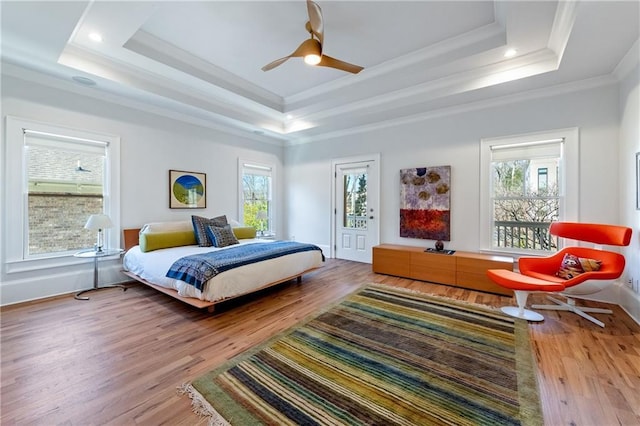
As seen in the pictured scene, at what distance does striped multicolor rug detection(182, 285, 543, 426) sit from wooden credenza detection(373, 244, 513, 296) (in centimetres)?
97

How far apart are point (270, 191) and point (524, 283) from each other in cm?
513

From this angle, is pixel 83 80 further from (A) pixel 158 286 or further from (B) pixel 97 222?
(A) pixel 158 286

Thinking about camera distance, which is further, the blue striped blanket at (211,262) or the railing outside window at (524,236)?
the railing outside window at (524,236)

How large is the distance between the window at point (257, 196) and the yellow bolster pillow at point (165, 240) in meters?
1.53

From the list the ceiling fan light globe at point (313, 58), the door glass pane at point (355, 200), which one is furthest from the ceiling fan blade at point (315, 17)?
the door glass pane at point (355, 200)

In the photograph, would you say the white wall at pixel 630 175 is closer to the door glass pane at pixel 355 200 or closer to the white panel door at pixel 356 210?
the white panel door at pixel 356 210

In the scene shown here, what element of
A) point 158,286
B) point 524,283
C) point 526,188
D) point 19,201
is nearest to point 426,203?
point 526,188

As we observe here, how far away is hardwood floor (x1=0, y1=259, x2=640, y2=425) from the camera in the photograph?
1.59 metres

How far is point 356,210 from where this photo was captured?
18.5 feet

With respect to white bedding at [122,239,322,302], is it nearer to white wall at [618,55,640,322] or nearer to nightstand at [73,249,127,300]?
nightstand at [73,249,127,300]

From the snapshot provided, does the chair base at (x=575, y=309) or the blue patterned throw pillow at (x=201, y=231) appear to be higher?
the blue patterned throw pillow at (x=201, y=231)

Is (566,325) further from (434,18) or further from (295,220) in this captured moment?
(295,220)

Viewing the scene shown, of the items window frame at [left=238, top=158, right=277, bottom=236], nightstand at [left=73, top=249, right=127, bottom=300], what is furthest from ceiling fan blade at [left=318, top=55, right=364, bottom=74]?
nightstand at [left=73, top=249, right=127, bottom=300]

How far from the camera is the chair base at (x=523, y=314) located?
9.12 feet
